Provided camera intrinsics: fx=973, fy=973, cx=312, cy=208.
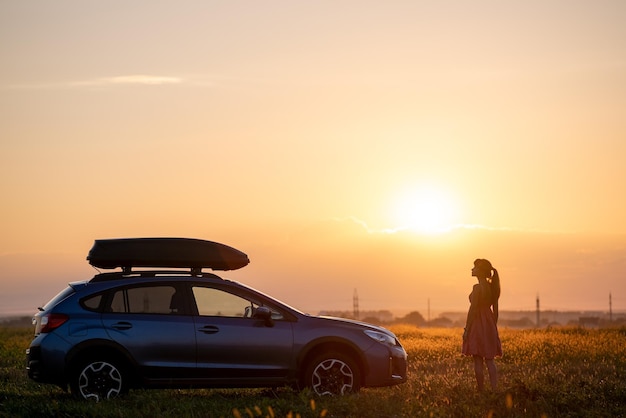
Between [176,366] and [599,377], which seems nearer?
[176,366]

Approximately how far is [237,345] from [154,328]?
121cm

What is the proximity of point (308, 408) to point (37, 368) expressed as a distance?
4.01 m

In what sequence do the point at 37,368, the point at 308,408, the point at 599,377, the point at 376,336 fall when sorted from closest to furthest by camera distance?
the point at 308,408, the point at 37,368, the point at 376,336, the point at 599,377

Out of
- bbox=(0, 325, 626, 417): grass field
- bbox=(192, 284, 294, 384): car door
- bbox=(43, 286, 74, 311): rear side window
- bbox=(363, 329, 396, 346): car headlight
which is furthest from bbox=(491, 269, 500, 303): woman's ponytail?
bbox=(43, 286, 74, 311): rear side window

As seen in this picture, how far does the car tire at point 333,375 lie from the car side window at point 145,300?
2.14m

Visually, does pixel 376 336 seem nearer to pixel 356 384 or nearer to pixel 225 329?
pixel 356 384

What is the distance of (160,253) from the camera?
1420 centimetres

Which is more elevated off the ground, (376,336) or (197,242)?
(197,242)

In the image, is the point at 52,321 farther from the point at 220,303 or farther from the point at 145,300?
the point at 220,303

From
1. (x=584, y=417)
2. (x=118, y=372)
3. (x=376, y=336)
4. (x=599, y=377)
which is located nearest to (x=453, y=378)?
(x=599, y=377)

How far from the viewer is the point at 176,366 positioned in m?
13.9

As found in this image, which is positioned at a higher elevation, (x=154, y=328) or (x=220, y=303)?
(x=220, y=303)

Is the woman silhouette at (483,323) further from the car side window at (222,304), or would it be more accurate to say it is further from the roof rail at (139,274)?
the roof rail at (139,274)

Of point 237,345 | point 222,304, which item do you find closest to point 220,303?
point 222,304
